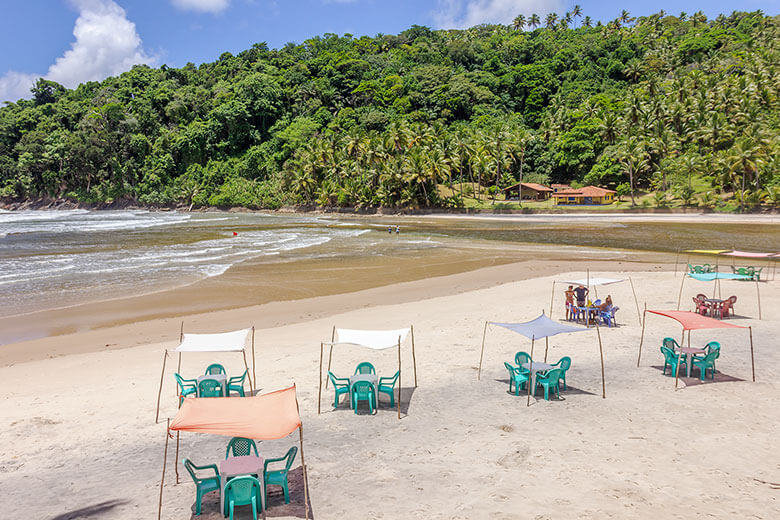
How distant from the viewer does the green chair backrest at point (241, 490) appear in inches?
247

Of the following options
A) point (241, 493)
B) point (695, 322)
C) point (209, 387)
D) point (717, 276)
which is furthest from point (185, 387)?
point (717, 276)

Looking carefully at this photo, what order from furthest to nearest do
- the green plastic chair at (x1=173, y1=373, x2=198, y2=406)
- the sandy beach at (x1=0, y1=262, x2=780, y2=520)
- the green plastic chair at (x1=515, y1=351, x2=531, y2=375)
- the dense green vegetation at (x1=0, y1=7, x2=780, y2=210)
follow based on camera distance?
the dense green vegetation at (x1=0, y1=7, x2=780, y2=210) → the green plastic chair at (x1=515, y1=351, x2=531, y2=375) → the green plastic chair at (x1=173, y1=373, x2=198, y2=406) → the sandy beach at (x1=0, y1=262, x2=780, y2=520)

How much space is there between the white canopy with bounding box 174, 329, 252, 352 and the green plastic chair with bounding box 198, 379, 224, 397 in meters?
0.68

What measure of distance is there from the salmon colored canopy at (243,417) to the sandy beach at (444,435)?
1188 millimetres

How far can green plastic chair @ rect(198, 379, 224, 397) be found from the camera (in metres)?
10.0

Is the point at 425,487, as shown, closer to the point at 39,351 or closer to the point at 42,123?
the point at 39,351

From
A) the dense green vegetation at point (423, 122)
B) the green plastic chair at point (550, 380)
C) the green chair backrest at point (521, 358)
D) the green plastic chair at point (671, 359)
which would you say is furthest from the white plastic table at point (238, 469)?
the dense green vegetation at point (423, 122)

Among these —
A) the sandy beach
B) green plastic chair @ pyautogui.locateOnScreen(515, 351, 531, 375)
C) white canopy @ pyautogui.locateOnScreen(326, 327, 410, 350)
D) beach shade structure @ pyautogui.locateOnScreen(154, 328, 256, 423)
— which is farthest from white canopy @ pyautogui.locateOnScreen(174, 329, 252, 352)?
green plastic chair @ pyautogui.locateOnScreen(515, 351, 531, 375)

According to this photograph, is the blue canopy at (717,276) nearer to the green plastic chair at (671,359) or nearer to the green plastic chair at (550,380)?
the green plastic chair at (671,359)

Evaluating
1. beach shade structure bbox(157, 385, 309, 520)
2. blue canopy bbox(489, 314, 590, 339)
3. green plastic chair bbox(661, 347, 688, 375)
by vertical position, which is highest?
beach shade structure bbox(157, 385, 309, 520)

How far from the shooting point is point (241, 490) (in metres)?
6.30

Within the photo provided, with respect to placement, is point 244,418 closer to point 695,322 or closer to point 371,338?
point 371,338

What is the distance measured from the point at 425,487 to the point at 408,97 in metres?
115

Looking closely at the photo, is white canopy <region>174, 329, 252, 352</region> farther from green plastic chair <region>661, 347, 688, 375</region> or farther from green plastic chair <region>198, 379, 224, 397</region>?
green plastic chair <region>661, 347, 688, 375</region>
